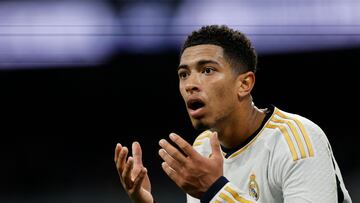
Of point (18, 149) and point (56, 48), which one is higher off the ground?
point (56, 48)

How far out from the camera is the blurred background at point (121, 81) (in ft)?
16.4

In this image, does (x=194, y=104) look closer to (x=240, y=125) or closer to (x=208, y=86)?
(x=208, y=86)

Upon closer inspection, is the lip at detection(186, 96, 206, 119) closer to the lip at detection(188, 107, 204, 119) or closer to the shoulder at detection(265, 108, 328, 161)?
the lip at detection(188, 107, 204, 119)

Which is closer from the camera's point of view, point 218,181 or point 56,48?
point 218,181

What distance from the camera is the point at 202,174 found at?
1.87 meters

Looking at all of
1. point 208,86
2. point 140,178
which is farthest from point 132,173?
point 208,86

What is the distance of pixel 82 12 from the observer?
4.99m

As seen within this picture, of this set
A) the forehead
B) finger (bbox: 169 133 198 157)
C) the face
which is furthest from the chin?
finger (bbox: 169 133 198 157)

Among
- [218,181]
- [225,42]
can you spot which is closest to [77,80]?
[225,42]

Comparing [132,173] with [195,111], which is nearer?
[195,111]

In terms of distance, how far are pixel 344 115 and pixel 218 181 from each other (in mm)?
3805

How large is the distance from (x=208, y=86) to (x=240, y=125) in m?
0.24

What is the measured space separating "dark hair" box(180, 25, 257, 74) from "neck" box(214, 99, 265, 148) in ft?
0.51

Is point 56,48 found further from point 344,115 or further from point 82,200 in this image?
point 344,115
